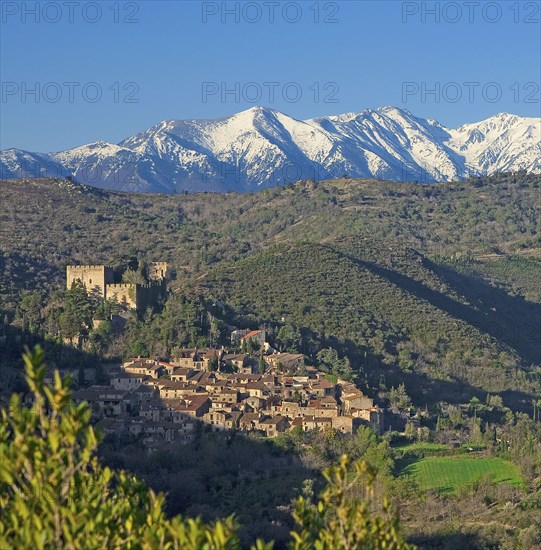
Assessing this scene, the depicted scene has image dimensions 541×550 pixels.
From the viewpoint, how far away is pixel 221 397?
39.9 m

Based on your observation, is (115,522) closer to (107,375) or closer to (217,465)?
(217,465)

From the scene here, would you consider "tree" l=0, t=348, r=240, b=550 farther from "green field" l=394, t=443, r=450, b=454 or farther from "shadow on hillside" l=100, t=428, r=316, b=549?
"green field" l=394, t=443, r=450, b=454

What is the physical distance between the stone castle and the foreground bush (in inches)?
1375

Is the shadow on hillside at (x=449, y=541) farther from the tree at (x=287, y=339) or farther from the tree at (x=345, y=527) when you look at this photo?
the tree at (x=287, y=339)

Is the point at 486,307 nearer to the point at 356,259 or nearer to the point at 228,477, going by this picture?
the point at 356,259

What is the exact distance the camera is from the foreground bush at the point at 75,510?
11164mm

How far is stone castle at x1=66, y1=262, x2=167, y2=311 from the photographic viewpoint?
157 ft

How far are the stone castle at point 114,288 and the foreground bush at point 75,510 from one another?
3492 cm

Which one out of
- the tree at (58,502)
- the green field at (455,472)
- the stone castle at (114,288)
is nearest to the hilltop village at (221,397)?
the green field at (455,472)

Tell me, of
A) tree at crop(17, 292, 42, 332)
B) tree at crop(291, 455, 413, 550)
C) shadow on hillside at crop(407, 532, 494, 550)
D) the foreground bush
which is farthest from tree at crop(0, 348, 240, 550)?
tree at crop(17, 292, 42, 332)

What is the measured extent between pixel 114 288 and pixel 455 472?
59.1ft

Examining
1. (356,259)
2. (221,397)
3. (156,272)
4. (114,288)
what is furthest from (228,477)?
(356,259)

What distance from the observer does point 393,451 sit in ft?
121

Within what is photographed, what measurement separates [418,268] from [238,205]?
40.9m
